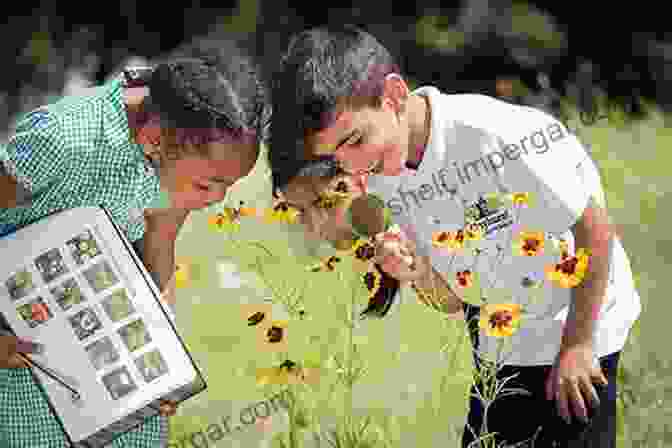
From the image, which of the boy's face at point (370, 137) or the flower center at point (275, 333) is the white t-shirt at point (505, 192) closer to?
the boy's face at point (370, 137)

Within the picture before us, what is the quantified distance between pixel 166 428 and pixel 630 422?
1.95ft

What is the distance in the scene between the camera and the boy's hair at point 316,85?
1184mm

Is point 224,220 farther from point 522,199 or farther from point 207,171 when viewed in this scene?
point 522,199

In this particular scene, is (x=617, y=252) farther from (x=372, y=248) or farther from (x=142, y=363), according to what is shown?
(x=142, y=363)

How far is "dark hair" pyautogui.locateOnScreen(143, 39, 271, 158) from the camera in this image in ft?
3.82

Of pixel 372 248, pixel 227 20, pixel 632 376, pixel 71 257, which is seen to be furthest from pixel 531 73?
pixel 71 257

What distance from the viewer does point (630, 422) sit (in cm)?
141

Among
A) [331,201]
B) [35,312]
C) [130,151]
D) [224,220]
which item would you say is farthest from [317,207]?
[35,312]

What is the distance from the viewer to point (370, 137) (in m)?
1.22

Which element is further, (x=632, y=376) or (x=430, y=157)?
(x=632, y=376)

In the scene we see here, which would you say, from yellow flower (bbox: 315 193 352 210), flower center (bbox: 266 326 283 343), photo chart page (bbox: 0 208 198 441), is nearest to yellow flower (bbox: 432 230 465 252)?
yellow flower (bbox: 315 193 352 210)

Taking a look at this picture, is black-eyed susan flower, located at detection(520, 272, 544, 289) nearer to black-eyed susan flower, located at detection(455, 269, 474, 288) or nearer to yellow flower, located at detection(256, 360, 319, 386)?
black-eyed susan flower, located at detection(455, 269, 474, 288)

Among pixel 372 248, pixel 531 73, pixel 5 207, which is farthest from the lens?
pixel 531 73

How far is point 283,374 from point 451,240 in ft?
0.83
